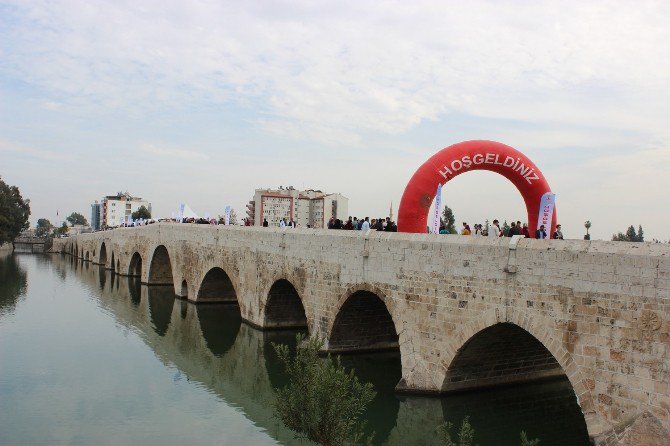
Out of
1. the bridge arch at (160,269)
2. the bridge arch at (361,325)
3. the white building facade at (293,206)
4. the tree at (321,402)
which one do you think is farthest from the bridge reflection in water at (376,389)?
the white building facade at (293,206)

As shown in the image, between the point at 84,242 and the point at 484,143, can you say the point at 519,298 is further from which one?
the point at 84,242

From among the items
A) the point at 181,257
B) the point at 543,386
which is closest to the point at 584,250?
the point at 543,386

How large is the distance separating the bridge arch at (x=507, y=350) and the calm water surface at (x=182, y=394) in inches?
22.7

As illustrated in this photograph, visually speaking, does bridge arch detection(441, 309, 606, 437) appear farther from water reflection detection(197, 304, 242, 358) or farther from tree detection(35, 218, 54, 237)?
tree detection(35, 218, 54, 237)

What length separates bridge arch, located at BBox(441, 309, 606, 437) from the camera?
9164 mm

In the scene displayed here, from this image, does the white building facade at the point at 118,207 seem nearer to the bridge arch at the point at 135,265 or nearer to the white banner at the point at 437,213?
the bridge arch at the point at 135,265

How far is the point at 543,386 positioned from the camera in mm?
13961

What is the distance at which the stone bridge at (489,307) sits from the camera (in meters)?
8.49

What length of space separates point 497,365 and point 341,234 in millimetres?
5096

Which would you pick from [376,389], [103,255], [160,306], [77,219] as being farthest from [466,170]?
[77,219]

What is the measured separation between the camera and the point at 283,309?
2042cm

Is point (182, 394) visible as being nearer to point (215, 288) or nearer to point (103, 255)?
point (215, 288)

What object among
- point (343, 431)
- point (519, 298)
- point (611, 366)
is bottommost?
point (343, 431)

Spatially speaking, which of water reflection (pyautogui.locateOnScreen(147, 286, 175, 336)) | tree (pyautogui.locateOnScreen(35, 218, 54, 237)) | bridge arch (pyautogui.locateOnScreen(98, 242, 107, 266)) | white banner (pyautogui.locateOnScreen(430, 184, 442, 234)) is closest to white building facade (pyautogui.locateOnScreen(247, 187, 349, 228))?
bridge arch (pyautogui.locateOnScreen(98, 242, 107, 266))
